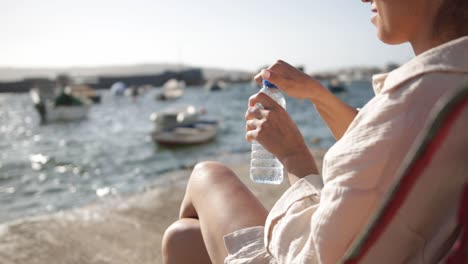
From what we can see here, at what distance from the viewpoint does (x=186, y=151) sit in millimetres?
14281

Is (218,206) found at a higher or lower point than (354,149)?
→ lower

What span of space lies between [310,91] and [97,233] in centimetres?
259

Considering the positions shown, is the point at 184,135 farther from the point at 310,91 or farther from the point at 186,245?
the point at 310,91

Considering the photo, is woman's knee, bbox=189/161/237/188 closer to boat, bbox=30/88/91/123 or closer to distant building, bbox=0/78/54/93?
boat, bbox=30/88/91/123

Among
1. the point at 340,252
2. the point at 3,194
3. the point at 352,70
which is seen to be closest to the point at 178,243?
the point at 340,252

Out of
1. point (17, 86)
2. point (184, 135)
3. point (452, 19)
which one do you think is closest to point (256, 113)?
point (452, 19)

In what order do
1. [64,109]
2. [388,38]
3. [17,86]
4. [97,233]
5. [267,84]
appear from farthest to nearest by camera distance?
[17,86]
[64,109]
[97,233]
[267,84]
[388,38]

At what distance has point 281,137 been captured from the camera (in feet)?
4.25

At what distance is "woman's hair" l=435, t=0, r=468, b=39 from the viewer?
93 centimetres

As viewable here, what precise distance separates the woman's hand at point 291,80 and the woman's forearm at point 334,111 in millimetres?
46

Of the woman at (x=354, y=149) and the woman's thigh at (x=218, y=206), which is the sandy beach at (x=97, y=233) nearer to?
the woman's thigh at (x=218, y=206)

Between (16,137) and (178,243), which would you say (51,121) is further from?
(178,243)

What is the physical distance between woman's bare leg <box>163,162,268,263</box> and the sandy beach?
1.41 metres

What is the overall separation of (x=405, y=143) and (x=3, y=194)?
9764 mm
